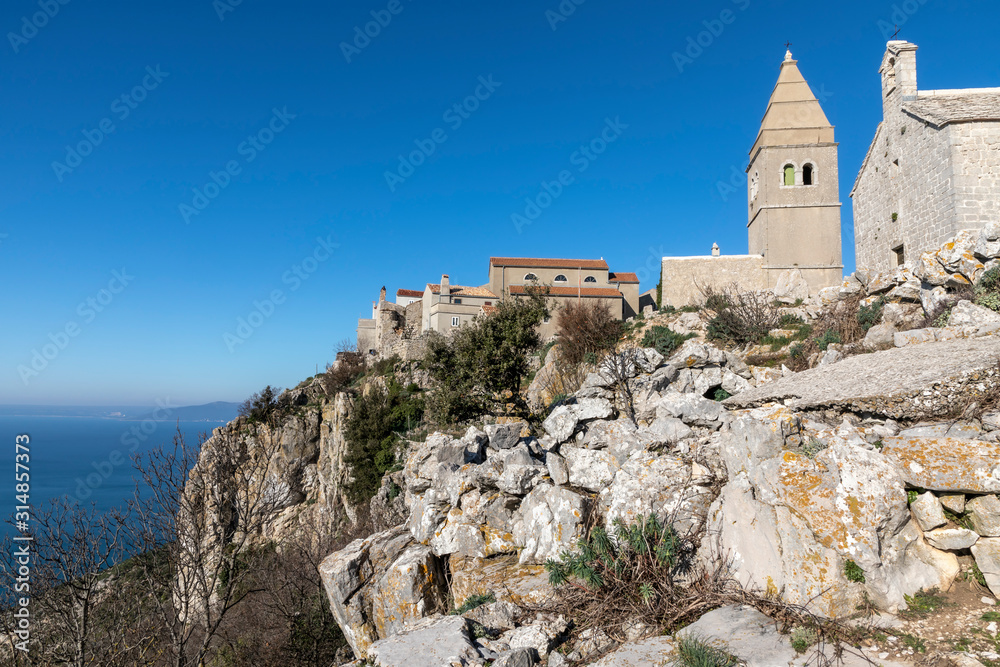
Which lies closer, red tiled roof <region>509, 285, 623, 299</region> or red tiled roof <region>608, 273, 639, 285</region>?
red tiled roof <region>509, 285, 623, 299</region>

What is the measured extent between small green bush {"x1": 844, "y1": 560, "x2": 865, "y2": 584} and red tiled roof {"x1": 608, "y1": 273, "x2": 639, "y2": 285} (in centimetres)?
3805

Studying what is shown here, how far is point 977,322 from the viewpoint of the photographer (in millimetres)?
7059

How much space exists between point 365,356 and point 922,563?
3814 cm

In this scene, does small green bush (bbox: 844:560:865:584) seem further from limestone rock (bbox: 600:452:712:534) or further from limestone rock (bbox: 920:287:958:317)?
limestone rock (bbox: 920:287:958:317)

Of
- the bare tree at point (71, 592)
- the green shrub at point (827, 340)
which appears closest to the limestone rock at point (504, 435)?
the bare tree at point (71, 592)

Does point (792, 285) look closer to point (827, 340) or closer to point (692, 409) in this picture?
point (827, 340)

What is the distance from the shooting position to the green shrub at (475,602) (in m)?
5.05

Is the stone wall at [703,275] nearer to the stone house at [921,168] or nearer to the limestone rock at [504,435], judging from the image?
the stone house at [921,168]

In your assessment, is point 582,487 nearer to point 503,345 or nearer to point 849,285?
point 503,345

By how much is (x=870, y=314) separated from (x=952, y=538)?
826cm

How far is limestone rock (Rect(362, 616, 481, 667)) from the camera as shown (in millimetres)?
4180

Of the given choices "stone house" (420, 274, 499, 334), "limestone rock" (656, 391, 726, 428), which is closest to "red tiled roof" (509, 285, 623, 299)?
"stone house" (420, 274, 499, 334)

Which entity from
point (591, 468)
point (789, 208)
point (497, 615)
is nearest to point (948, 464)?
point (591, 468)

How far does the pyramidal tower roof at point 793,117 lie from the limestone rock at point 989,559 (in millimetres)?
25631
